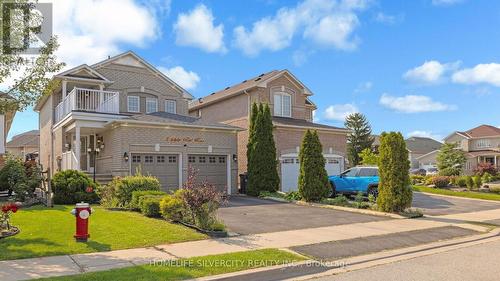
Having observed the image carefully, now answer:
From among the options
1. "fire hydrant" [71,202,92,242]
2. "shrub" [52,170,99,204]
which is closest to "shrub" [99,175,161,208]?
"shrub" [52,170,99,204]

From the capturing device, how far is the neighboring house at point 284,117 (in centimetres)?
2486

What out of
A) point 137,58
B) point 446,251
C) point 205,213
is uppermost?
point 137,58

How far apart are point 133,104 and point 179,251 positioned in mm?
18254

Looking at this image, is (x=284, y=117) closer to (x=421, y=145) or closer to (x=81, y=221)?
(x=81, y=221)

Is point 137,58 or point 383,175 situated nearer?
point 383,175

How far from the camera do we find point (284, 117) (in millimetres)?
27688

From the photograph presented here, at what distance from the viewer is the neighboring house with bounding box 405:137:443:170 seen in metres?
65.1

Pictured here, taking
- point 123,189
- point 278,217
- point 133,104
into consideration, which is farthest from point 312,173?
point 133,104

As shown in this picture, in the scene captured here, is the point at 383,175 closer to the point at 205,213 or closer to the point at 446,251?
the point at 446,251

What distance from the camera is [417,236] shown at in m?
10.9

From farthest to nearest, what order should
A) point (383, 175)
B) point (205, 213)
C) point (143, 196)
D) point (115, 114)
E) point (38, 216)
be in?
point (115, 114) → point (383, 175) → point (143, 196) → point (38, 216) → point (205, 213)

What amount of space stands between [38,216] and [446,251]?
1070 centimetres

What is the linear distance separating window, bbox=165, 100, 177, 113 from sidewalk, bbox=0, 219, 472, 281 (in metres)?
17.0

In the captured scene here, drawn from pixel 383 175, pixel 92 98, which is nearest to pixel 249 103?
pixel 92 98
